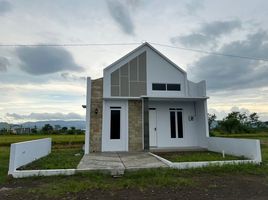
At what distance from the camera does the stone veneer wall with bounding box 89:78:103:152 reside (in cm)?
1283

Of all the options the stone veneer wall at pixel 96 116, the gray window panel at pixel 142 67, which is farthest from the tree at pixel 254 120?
the stone veneer wall at pixel 96 116

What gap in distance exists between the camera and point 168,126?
46.2 ft

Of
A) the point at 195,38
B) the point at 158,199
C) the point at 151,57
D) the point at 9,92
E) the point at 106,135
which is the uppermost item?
the point at 195,38

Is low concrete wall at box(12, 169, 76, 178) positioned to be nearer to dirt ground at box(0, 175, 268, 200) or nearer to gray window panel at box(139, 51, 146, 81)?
dirt ground at box(0, 175, 268, 200)

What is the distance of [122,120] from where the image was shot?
1336 cm

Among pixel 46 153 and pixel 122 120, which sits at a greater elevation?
pixel 122 120

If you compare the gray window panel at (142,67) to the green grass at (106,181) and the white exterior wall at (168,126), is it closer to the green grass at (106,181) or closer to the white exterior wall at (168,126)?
the white exterior wall at (168,126)

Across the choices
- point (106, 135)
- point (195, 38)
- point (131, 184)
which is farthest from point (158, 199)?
point (195, 38)

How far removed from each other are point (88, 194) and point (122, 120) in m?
7.89

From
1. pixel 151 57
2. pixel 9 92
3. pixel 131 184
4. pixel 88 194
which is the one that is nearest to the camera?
pixel 88 194

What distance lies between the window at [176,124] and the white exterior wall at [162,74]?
3.48 ft

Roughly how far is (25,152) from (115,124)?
5.29 m

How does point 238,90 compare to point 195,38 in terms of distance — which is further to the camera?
point 238,90

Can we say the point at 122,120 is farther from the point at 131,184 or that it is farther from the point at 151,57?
the point at 131,184
